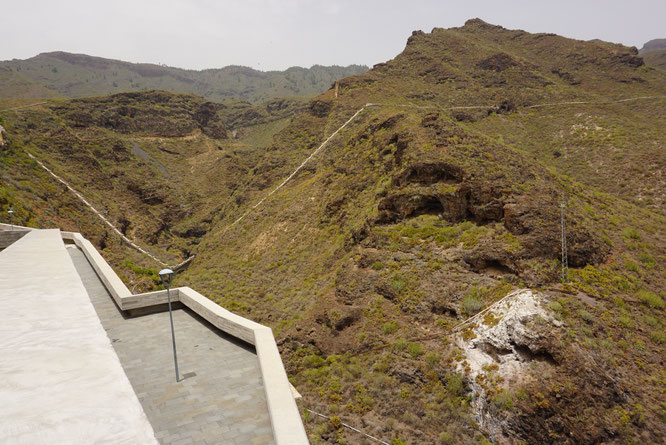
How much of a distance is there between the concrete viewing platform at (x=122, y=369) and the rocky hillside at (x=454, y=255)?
17.7 feet

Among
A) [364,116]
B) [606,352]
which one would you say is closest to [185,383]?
[606,352]

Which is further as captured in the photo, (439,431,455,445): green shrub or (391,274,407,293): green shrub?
(391,274,407,293): green shrub

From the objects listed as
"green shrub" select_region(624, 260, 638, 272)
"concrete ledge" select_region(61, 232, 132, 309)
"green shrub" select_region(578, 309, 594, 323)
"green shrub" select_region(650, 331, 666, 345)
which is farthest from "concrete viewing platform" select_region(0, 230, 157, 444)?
"green shrub" select_region(624, 260, 638, 272)

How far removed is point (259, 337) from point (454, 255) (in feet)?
33.0

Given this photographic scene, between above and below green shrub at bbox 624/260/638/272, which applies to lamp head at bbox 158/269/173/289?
above

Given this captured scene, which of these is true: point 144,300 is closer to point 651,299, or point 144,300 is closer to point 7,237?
point 7,237

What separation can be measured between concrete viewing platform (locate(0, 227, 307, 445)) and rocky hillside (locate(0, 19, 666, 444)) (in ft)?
17.7

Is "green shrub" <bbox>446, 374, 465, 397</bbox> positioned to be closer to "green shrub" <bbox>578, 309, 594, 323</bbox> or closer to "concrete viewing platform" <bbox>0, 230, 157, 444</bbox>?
"green shrub" <bbox>578, 309, 594, 323</bbox>

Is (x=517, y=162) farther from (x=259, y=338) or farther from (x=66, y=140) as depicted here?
(x=66, y=140)

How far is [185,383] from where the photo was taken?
6.28 metres

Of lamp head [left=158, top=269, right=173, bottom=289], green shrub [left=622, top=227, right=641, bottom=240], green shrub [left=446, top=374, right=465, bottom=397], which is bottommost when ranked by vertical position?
green shrub [left=446, top=374, right=465, bottom=397]

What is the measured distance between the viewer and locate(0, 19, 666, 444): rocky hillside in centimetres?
965

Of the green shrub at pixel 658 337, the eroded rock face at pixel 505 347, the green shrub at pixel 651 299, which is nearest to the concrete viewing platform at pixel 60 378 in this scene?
the eroded rock face at pixel 505 347

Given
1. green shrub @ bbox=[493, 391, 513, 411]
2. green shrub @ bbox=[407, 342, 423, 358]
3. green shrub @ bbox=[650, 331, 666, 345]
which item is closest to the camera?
green shrub @ bbox=[493, 391, 513, 411]
